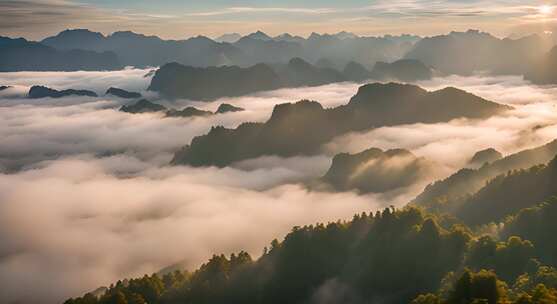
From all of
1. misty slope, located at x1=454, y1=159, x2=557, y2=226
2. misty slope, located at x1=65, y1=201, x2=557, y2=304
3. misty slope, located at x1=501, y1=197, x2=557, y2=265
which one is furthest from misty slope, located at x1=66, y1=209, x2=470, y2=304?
misty slope, located at x1=454, y1=159, x2=557, y2=226

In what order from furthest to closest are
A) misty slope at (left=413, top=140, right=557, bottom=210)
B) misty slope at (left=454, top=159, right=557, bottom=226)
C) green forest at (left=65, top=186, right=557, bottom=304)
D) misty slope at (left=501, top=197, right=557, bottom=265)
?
misty slope at (left=413, top=140, right=557, bottom=210)
misty slope at (left=454, top=159, right=557, bottom=226)
misty slope at (left=501, top=197, right=557, bottom=265)
green forest at (left=65, top=186, right=557, bottom=304)

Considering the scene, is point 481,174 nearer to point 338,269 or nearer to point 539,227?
point 539,227

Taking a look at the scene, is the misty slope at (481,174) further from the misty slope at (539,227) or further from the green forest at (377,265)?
the misty slope at (539,227)

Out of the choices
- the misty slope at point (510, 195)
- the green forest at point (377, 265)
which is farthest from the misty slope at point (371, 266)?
the misty slope at point (510, 195)

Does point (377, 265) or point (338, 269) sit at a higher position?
point (377, 265)

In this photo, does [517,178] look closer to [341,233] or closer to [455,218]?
[455,218]

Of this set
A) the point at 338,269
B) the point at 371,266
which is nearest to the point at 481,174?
the point at 338,269

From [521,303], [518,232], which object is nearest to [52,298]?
[518,232]

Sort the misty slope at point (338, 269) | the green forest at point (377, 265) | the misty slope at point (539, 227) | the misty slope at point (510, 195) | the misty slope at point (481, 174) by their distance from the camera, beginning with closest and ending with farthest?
the green forest at point (377, 265)
the misty slope at point (539, 227)
the misty slope at point (338, 269)
the misty slope at point (510, 195)
the misty slope at point (481, 174)

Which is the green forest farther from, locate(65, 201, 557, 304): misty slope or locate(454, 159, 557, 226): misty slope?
locate(454, 159, 557, 226): misty slope
